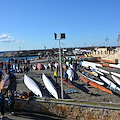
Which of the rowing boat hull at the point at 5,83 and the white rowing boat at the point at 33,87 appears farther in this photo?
the rowing boat hull at the point at 5,83

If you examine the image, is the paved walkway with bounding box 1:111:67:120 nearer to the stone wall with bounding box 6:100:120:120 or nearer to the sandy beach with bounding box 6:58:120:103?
the stone wall with bounding box 6:100:120:120

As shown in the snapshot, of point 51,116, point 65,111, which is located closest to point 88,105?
point 65,111

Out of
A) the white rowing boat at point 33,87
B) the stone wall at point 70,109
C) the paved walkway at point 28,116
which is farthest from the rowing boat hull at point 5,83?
the paved walkway at point 28,116

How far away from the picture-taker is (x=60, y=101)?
7.48m

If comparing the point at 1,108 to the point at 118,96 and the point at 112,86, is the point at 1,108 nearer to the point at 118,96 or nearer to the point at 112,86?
the point at 118,96

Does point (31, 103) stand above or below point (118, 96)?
above

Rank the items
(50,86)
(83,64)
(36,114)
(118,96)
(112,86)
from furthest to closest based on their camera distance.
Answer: (83,64), (112,86), (50,86), (118,96), (36,114)

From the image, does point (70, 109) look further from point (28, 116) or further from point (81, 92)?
point (81, 92)

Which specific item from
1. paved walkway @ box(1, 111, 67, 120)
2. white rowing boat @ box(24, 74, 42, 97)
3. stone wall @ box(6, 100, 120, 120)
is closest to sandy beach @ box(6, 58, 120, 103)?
white rowing boat @ box(24, 74, 42, 97)

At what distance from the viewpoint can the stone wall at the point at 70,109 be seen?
6703 mm

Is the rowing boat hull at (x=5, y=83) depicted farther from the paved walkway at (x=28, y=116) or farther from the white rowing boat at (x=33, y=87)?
the paved walkway at (x=28, y=116)

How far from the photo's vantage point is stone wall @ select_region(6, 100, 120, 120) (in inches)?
264

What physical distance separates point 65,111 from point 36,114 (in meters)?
1.50

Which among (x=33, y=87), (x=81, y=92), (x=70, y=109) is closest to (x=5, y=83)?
(x=33, y=87)
